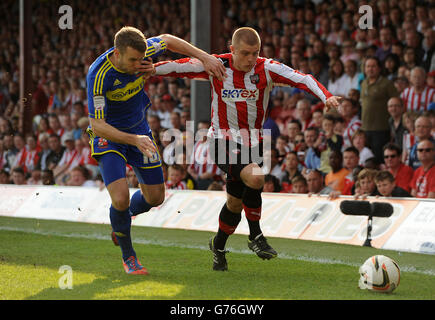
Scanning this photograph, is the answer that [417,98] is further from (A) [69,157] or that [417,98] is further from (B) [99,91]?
(A) [69,157]

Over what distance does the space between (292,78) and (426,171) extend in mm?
3086

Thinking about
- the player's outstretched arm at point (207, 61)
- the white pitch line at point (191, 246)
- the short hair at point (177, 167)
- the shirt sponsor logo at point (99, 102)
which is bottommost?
the white pitch line at point (191, 246)

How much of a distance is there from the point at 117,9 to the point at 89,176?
799cm

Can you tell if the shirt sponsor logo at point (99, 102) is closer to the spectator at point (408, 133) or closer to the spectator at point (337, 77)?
the spectator at point (408, 133)

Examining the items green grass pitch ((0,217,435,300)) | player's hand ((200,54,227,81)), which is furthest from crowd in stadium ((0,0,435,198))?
player's hand ((200,54,227,81))

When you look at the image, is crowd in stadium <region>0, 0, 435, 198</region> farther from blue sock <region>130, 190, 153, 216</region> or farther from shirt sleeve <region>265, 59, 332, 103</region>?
blue sock <region>130, 190, 153, 216</region>

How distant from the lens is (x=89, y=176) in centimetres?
1239

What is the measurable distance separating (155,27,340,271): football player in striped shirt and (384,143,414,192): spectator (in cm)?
294

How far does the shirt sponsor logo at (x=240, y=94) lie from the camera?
252 inches

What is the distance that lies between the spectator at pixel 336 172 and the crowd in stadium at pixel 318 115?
0.01 metres

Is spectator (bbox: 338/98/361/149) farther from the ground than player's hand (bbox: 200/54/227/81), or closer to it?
closer to it

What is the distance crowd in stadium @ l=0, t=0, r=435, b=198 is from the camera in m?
9.30

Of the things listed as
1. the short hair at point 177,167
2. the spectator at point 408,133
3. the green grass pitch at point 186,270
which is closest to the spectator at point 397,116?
the spectator at point 408,133

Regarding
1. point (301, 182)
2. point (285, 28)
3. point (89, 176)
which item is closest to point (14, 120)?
point (89, 176)
